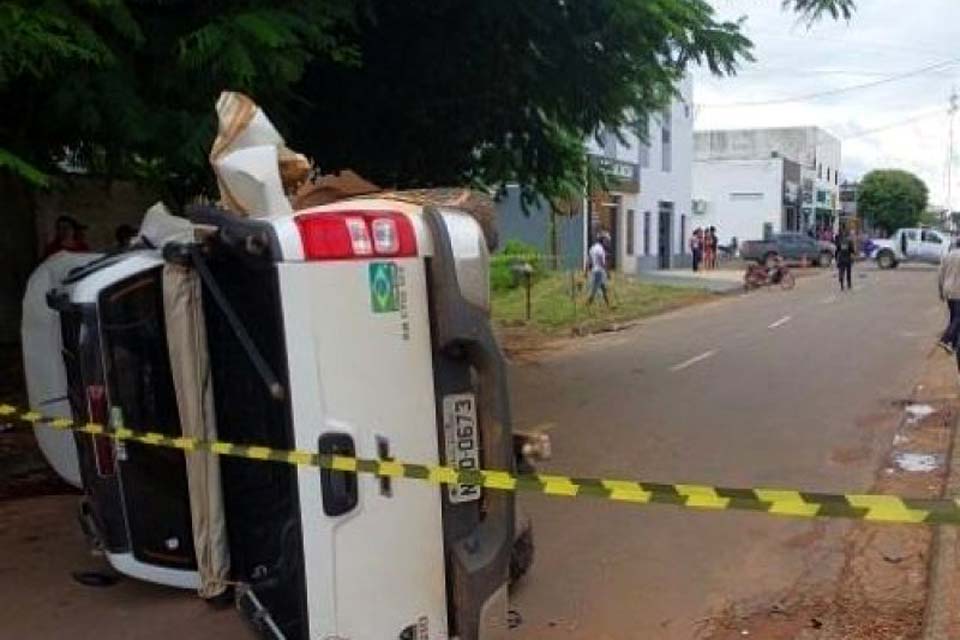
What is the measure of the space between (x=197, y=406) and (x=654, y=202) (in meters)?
42.4

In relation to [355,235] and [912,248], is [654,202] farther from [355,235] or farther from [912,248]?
[355,235]

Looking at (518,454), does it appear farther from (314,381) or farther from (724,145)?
(724,145)

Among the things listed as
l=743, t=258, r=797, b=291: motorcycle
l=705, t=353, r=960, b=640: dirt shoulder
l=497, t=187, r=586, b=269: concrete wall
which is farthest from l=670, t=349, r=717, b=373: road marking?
l=743, t=258, r=797, b=291: motorcycle

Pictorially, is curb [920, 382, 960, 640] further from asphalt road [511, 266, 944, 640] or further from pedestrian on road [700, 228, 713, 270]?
pedestrian on road [700, 228, 713, 270]

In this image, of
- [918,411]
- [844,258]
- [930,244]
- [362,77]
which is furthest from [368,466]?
[930,244]

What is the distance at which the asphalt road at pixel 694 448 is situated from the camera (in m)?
6.16

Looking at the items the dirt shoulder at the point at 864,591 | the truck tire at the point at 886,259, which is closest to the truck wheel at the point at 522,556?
the dirt shoulder at the point at 864,591

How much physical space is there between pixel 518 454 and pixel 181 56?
3.18m

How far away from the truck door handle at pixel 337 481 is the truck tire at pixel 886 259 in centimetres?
4910

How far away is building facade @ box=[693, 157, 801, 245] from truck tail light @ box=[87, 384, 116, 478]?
63.7 m

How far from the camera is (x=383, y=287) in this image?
4391 millimetres

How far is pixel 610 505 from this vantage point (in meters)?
7.98

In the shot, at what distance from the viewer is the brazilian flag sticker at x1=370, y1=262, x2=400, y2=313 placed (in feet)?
14.3

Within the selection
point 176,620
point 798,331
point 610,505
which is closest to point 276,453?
point 176,620
